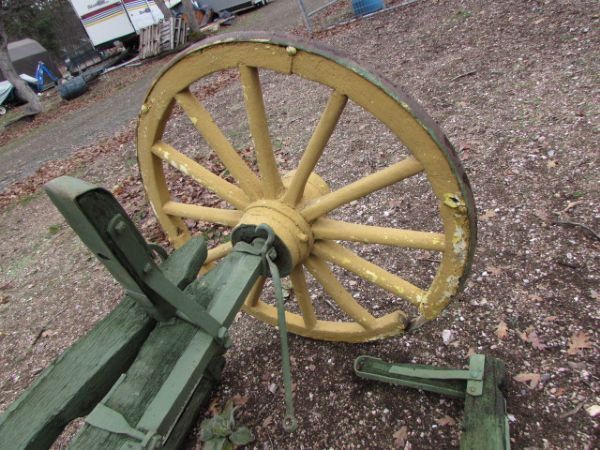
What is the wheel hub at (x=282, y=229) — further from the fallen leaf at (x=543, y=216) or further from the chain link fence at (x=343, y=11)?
the chain link fence at (x=343, y=11)

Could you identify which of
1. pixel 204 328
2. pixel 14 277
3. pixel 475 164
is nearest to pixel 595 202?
pixel 475 164

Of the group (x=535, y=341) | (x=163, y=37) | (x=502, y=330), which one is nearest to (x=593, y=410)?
(x=535, y=341)

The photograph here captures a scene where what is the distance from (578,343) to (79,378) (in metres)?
2.32

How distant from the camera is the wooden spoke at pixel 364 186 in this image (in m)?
1.54

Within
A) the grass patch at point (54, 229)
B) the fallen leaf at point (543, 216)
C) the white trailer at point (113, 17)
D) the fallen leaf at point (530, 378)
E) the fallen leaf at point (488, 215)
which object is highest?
the white trailer at point (113, 17)

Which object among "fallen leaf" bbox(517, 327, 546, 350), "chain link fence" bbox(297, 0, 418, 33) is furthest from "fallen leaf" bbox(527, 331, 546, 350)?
"chain link fence" bbox(297, 0, 418, 33)

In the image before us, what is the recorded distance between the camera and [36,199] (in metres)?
6.30

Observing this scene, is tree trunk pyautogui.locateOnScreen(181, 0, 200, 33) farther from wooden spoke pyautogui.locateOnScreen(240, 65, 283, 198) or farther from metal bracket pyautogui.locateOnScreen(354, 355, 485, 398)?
metal bracket pyautogui.locateOnScreen(354, 355, 485, 398)

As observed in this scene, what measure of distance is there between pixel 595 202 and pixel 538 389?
58.6 inches

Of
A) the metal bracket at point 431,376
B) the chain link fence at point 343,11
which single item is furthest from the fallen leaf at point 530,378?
the chain link fence at point 343,11

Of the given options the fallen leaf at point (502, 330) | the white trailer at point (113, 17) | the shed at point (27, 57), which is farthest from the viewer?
the shed at point (27, 57)

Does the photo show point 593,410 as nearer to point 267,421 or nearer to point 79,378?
point 267,421

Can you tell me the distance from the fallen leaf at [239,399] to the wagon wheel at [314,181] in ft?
1.57

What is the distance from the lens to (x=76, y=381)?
4.32 feet
